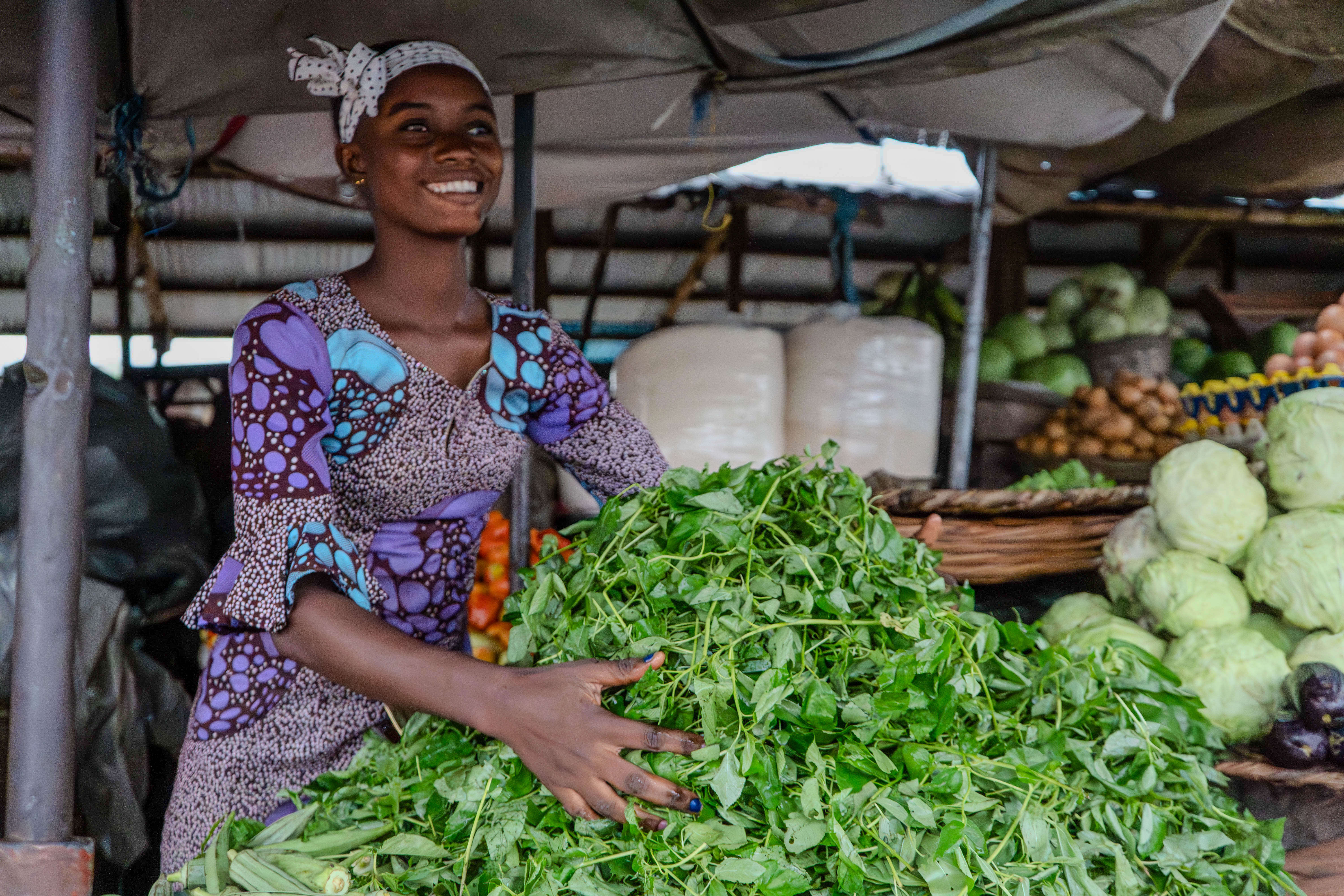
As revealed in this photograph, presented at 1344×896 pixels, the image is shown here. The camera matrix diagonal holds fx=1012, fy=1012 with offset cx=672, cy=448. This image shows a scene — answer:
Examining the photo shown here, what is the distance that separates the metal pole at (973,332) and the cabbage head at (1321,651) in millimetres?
1354

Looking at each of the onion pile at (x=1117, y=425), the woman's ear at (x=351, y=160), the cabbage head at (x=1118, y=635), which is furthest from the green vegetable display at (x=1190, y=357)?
the woman's ear at (x=351, y=160)

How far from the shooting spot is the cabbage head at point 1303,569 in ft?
6.37

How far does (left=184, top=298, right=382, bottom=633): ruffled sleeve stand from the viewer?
4.30 feet

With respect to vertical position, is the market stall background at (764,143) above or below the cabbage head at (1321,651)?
above

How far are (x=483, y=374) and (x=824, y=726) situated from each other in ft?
2.85

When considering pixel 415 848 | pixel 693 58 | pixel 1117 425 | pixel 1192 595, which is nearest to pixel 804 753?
pixel 415 848

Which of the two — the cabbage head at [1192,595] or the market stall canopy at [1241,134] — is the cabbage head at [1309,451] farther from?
the market stall canopy at [1241,134]

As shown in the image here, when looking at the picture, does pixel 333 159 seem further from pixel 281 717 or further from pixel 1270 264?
pixel 1270 264

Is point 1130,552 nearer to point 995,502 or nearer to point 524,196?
point 995,502

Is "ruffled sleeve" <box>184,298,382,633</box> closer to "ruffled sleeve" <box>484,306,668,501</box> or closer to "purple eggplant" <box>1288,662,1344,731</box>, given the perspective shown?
"ruffled sleeve" <box>484,306,668,501</box>

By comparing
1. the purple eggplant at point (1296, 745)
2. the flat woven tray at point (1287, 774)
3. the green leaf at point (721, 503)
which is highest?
the green leaf at point (721, 503)

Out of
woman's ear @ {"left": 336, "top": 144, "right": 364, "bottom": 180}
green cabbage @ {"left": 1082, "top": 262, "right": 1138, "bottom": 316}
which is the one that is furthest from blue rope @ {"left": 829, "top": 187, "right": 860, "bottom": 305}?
woman's ear @ {"left": 336, "top": 144, "right": 364, "bottom": 180}

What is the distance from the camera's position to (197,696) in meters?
1.57

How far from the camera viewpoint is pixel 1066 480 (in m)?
3.06
